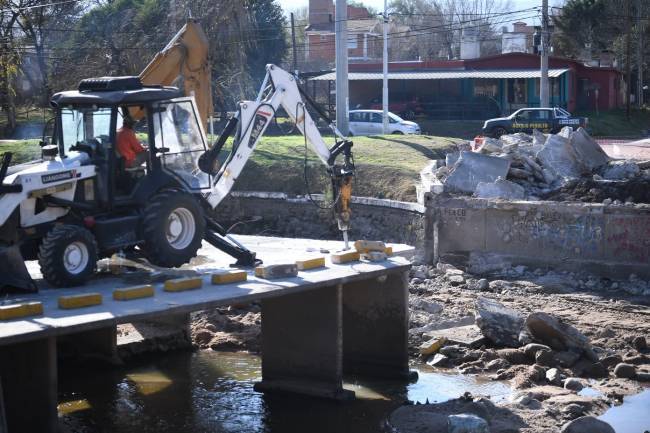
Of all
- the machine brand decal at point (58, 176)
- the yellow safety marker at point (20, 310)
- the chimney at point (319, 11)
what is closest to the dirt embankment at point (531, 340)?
the yellow safety marker at point (20, 310)

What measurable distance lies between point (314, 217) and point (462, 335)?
32.2 feet

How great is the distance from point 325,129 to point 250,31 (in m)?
5.76

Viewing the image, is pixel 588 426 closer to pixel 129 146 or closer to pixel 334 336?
pixel 334 336

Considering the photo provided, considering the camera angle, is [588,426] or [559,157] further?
[559,157]

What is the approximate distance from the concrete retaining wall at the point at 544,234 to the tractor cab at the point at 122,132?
8.22 meters

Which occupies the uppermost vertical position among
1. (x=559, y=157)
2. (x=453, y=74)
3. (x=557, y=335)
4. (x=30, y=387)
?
(x=453, y=74)

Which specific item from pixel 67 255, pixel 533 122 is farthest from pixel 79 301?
pixel 533 122

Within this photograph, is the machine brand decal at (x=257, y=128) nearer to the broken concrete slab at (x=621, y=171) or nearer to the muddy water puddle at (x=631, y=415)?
the muddy water puddle at (x=631, y=415)

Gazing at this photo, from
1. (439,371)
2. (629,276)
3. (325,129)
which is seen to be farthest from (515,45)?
(439,371)

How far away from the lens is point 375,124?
133 feet

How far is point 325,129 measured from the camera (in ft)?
127

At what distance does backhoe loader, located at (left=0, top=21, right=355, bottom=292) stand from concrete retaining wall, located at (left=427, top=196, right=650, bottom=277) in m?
6.53

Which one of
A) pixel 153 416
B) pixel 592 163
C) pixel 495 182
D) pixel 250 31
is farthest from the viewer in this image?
pixel 250 31

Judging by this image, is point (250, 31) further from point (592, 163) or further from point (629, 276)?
point (629, 276)
